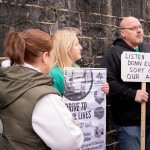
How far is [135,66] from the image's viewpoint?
4.14 metres

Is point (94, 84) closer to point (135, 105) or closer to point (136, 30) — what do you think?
point (135, 105)

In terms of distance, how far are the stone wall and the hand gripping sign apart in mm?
737

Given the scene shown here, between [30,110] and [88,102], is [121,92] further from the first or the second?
[30,110]

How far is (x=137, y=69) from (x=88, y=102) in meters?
0.81

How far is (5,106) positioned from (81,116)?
167 centimetres

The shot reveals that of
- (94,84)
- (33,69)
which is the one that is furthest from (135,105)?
(33,69)

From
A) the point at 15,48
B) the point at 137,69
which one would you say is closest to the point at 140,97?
the point at 137,69

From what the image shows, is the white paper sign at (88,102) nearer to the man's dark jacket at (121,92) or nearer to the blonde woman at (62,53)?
the blonde woman at (62,53)

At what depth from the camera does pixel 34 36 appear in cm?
216

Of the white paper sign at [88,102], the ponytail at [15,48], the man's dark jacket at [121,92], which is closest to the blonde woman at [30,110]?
the ponytail at [15,48]

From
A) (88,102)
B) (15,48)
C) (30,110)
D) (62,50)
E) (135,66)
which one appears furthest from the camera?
(135,66)

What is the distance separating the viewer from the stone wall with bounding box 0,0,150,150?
12.1ft

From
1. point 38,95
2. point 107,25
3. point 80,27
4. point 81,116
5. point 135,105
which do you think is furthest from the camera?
point 107,25

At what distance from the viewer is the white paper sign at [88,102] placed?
3502 millimetres
